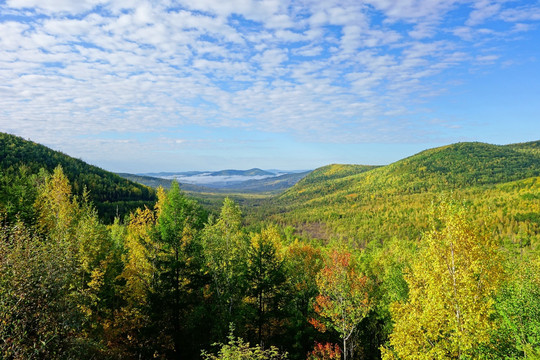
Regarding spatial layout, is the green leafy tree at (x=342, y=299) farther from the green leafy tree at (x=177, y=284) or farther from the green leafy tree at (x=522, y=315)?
the green leafy tree at (x=177, y=284)

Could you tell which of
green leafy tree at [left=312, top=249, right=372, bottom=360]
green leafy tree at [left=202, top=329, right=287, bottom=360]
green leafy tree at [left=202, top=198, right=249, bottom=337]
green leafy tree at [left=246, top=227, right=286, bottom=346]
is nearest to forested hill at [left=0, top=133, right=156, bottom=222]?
green leafy tree at [left=202, top=198, right=249, bottom=337]

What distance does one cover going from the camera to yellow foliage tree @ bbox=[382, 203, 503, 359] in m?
17.7

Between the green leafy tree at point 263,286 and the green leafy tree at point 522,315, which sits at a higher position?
the green leafy tree at point 522,315

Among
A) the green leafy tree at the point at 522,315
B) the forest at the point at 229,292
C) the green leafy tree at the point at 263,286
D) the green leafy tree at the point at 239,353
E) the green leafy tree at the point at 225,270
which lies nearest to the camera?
the forest at the point at 229,292

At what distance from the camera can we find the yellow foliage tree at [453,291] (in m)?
17.7

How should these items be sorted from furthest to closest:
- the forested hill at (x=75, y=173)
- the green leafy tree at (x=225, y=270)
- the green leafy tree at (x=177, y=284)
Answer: the forested hill at (x=75, y=173) < the green leafy tree at (x=225, y=270) < the green leafy tree at (x=177, y=284)

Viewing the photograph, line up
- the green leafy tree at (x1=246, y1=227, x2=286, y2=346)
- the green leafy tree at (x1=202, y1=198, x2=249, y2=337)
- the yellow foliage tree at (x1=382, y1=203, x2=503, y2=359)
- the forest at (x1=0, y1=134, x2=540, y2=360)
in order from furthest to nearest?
the green leafy tree at (x1=246, y1=227, x2=286, y2=346) → the green leafy tree at (x1=202, y1=198, x2=249, y2=337) → the yellow foliage tree at (x1=382, y1=203, x2=503, y2=359) → the forest at (x1=0, y1=134, x2=540, y2=360)

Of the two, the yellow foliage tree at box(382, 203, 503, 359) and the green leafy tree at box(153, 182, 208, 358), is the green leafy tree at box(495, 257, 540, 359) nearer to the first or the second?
the yellow foliage tree at box(382, 203, 503, 359)

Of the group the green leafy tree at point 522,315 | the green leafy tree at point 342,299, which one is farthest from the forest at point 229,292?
the green leafy tree at point 342,299

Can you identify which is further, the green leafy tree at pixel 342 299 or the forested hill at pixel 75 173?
the forested hill at pixel 75 173

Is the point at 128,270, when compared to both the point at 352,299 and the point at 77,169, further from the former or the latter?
the point at 77,169

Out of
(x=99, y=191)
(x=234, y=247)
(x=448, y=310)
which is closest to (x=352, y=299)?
(x=234, y=247)

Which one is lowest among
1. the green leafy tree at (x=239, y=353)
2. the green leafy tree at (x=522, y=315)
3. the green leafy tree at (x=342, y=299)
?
the green leafy tree at (x=342, y=299)

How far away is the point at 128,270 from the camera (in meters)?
31.8
